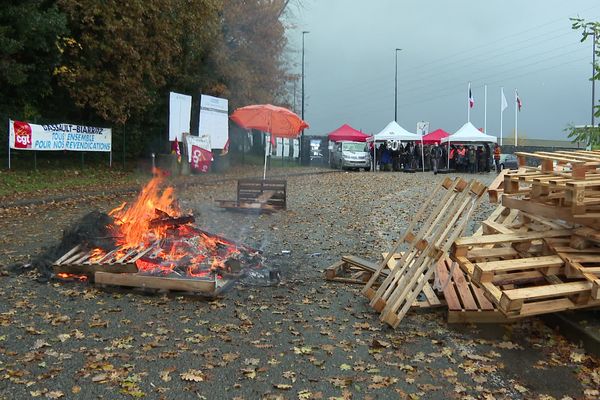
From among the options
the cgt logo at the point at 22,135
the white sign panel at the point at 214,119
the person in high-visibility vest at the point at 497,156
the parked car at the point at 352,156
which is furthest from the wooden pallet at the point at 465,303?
the person in high-visibility vest at the point at 497,156

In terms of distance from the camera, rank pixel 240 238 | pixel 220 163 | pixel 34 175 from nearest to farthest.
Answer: pixel 240 238 < pixel 34 175 < pixel 220 163

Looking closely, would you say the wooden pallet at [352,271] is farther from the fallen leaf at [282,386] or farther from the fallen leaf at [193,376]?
the fallen leaf at [193,376]

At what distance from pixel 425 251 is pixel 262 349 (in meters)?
1.89

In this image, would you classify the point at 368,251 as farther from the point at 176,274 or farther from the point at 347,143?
the point at 347,143

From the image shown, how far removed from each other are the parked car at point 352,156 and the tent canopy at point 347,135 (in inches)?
73.3

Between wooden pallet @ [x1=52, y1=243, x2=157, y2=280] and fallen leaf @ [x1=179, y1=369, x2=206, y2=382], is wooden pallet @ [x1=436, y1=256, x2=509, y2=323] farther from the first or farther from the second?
wooden pallet @ [x1=52, y1=243, x2=157, y2=280]

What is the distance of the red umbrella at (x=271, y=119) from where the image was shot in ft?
51.2

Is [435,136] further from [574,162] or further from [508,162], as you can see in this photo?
[574,162]

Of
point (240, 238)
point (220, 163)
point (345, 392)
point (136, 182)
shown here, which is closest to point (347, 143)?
point (220, 163)

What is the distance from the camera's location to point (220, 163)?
29.1 meters

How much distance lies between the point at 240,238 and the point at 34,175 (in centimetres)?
1188

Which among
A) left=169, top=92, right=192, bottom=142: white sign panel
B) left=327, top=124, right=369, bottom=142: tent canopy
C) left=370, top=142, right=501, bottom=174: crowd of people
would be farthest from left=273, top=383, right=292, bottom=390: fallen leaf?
left=327, top=124, right=369, bottom=142: tent canopy

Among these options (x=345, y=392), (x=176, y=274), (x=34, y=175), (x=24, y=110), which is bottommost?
(x=345, y=392)

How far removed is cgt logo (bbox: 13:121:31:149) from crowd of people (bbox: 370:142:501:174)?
23.9 m
